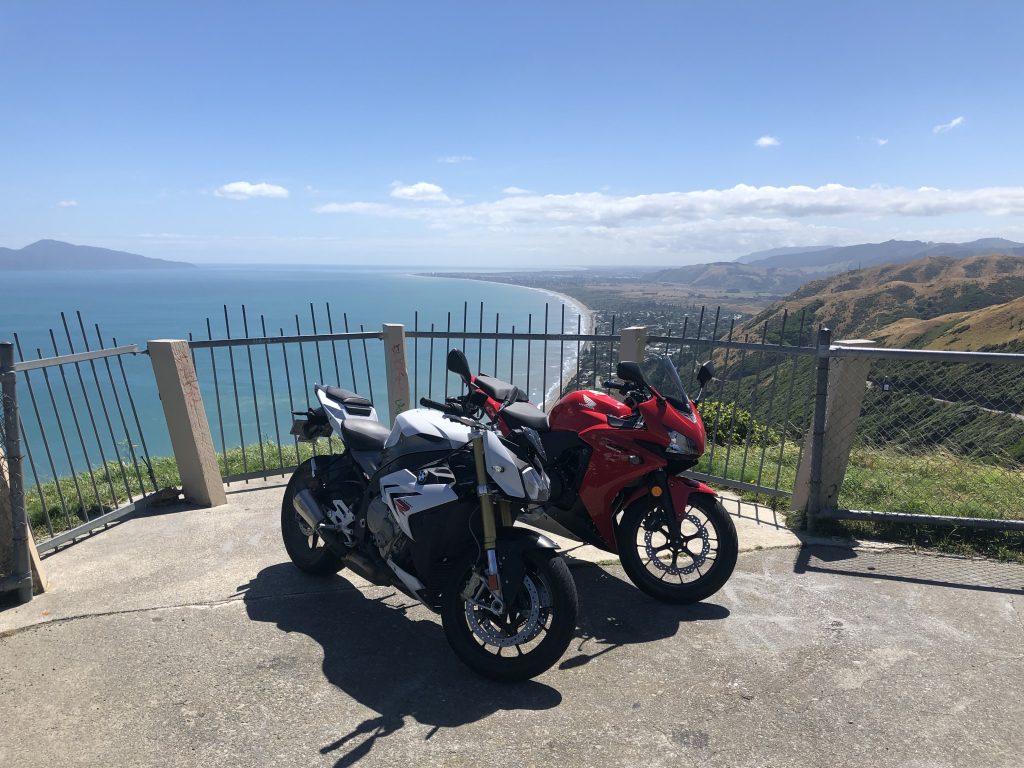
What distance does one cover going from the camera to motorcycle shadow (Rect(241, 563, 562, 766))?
3107 mm

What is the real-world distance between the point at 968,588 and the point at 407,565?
3657 millimetres

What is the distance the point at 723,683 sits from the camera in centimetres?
341

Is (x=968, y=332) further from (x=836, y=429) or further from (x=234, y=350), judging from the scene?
(x=836, y=429)

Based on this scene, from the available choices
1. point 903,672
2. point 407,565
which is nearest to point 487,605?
point 407,565

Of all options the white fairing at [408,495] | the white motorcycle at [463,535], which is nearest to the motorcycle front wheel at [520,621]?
the white motorcycle at [463,535]

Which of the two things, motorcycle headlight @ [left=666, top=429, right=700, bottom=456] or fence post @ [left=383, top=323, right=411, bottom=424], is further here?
fence post @ [left=383, top=323, right=411, bottom=424]

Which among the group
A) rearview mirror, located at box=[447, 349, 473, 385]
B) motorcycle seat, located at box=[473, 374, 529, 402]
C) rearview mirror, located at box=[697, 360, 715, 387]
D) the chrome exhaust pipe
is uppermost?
rearview mirror, located at box=[447, 349, 473, 385]

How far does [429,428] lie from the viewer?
3.79 m

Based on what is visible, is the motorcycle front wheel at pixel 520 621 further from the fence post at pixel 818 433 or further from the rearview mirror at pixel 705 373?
the fence post at pixel 818 433

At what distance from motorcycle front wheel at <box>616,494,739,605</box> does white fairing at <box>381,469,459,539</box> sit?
4.27 feet

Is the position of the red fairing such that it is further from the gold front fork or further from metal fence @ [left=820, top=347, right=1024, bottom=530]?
metal fence @ [left=820, top=347, right=1024, bottom=530]

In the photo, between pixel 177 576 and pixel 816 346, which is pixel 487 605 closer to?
pixel 177 576

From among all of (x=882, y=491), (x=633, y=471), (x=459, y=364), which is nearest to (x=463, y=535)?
(x=459, y=364)

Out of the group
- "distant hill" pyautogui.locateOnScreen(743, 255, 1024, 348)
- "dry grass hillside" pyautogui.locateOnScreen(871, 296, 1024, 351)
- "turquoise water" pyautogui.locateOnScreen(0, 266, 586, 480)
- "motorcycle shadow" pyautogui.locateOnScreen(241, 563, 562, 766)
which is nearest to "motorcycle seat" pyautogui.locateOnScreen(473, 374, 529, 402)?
"motorcycle shadow" pyautogui.locateOnScreen(241, 563, 562, 766)
